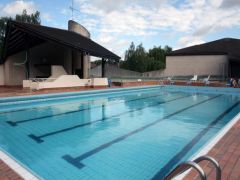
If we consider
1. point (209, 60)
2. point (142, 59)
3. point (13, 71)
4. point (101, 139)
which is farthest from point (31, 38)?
point (142, 59)

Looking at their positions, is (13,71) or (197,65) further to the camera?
(197,65)

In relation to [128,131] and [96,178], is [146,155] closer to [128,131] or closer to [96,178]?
[96,178]

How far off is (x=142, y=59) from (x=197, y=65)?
20823mm

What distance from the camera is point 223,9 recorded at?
17781 millimetres

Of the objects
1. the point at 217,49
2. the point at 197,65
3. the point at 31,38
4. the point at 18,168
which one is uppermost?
the point at 217,49

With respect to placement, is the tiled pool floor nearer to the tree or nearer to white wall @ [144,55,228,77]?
white wall @ [144,55,228,77]

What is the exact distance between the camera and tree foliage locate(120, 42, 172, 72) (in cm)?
4650

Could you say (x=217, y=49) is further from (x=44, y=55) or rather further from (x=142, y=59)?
(x=142, y=59)

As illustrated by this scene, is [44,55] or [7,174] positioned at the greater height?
[44,55]

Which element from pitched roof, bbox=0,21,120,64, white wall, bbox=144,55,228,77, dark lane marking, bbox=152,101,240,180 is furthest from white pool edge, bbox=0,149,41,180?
white wall, bbox=144,55,228,77

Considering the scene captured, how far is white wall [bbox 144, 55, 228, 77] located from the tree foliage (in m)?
18.4

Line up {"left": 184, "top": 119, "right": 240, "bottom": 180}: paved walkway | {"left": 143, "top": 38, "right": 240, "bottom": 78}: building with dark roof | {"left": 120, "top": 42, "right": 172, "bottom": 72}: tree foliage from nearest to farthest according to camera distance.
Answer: {"left": 184, "top": 119, "right": 240, "bottom": 180}: paved walkway, {"left": 143, "top": 38, "right": 240, "bottom": 78}: building with dark roof, {"left": 120, "top": 42, "right": 172, "bottom": 72}: tree foliage

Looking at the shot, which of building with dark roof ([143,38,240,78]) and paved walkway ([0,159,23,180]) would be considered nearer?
paved walkway ([0,159,23,180])

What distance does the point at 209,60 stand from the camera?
25547 millimetres
